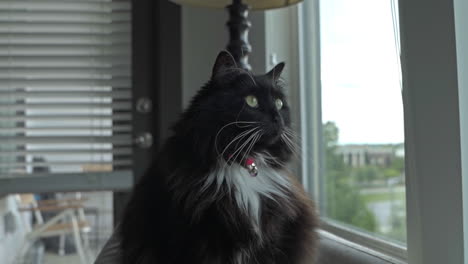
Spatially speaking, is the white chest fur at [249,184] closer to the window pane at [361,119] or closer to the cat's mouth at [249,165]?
the cat's mouth at [249,165]

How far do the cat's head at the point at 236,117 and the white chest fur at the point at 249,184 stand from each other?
0.02 meters

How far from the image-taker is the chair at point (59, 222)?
2.07m

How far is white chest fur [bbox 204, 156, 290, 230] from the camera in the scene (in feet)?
2.49

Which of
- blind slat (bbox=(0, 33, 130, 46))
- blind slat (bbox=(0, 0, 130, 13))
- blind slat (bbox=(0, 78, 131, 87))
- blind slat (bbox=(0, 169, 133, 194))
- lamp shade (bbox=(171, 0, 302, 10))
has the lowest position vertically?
blind slat (bbox=(0, 169, 133, 194))

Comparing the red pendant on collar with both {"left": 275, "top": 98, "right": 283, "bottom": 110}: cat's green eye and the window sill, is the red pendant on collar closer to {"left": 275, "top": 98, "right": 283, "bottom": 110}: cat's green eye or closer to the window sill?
{"left": 275, "top": 98, "right": 283, "bottom": 110}: cat's green eye

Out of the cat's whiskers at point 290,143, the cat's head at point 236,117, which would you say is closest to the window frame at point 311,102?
the cat's whiskers at point 290,143

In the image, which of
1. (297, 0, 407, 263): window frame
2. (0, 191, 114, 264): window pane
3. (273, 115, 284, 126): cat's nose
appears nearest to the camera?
(273, 115, 284, 126): cat's nose

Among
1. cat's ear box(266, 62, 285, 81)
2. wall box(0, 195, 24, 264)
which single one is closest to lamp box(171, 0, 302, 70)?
cat's ear box(266, 62, 285, 81)

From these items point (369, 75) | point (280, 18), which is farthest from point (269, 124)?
point (280, 18)

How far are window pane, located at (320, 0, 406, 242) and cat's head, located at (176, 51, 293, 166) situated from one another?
2.21 ft

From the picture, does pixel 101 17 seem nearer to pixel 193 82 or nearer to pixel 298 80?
pixel 193 82

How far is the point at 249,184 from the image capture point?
30.9 inches

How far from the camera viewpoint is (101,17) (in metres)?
2.04

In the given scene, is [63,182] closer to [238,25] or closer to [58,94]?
[58,94]
